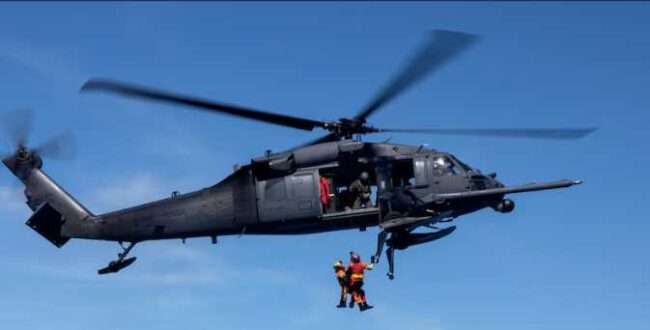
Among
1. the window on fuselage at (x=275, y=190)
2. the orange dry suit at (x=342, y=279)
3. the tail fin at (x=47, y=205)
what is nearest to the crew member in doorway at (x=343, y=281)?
the orange dry suit at (x=342, y=279)

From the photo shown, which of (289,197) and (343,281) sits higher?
(289,197)

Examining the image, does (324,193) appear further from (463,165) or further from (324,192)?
(463,165)

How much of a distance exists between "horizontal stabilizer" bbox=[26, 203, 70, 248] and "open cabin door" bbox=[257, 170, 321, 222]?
24.5 ft

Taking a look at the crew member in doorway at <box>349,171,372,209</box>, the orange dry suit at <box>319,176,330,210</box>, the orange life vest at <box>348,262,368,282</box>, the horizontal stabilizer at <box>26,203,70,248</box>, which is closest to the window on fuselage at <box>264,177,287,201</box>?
the orange dry suit at <box>319,176,330,210</box>

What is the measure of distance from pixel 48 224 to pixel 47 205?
2.21 feet

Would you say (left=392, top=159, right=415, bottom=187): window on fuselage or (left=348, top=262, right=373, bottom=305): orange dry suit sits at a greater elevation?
(left=392, top=159, right=415, bottom=187): window on fuselage

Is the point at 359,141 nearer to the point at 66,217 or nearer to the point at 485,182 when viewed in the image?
the point at 485,182

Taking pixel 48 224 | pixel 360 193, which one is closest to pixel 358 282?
pixel 360 193

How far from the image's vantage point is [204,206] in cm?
2906

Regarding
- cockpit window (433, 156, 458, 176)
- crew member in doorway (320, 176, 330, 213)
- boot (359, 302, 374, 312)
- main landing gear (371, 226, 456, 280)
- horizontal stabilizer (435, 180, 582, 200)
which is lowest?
boot (359, 302, 374, 312)

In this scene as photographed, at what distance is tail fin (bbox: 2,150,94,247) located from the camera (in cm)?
3130

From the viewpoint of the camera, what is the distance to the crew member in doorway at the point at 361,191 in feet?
91.7

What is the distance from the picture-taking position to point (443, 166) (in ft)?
91.7

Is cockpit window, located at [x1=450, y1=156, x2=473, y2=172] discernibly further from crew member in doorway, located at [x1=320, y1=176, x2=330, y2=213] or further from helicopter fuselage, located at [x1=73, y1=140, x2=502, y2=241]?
crew member in doorway, located at [x1=320, y1=176, x2=330, y2=213]
